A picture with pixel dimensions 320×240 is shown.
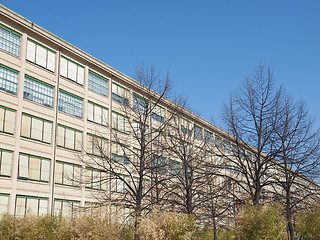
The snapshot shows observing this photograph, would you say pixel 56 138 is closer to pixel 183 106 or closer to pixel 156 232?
pixel 183 106

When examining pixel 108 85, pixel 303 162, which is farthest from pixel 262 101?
pixel 108 85

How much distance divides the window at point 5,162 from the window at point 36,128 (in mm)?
2273

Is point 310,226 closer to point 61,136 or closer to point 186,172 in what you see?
point 186,172

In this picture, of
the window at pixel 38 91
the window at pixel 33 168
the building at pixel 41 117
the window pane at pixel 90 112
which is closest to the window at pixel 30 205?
the building at pixel 41 117

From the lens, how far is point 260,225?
620 inches

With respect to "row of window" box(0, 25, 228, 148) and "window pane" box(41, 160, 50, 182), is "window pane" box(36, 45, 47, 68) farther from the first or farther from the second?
Answer: "window pane" box(41, 160, 50, 182)

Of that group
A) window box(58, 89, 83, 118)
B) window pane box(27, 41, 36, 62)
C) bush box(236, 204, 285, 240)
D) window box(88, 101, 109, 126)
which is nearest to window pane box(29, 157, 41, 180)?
window box(58, 89, 83, 118)

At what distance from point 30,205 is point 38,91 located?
10357mm

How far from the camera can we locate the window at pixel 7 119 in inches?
1221

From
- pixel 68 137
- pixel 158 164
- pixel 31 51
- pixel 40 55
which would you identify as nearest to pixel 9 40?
pixel 31 51

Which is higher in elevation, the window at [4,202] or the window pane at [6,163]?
the window pane at [6,163]

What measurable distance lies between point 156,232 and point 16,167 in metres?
20.4

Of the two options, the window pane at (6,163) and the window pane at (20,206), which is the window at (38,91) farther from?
the window pane at (20,206)

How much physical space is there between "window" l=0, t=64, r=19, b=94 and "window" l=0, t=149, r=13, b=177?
5.31 meters
